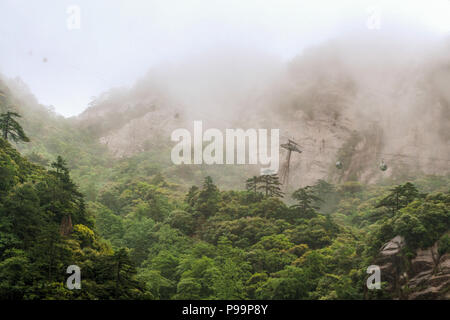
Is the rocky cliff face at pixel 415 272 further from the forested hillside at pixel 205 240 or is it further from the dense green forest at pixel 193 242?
the dense green forest at pixel 193 242

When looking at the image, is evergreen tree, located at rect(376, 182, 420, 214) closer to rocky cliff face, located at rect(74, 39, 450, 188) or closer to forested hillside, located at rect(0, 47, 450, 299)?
forested hillside, located at rect(0, 47, 450, 299)

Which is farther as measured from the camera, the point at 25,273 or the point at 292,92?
the point at 292,92

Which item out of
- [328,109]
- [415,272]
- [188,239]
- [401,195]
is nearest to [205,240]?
[188,239]

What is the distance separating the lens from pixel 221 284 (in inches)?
1303

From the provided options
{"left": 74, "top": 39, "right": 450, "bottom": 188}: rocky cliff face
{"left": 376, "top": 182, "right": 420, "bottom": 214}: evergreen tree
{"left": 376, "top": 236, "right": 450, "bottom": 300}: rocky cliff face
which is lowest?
{"left": 376, "top": 236, "right": 450, "bottom": 300}: rocky cliff face

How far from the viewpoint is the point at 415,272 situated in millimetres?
30438

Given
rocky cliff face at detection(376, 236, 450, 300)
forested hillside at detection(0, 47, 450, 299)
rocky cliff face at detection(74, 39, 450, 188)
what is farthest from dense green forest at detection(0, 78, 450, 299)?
rocky cliff face at detection(74, 39, 450, 188)

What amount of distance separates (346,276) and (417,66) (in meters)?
61.1

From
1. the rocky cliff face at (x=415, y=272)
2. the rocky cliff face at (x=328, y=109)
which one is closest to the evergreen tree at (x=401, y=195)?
the rocky cliff face at (x=415, y=272)

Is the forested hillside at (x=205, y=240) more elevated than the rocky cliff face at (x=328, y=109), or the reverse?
the rocky cliff face at (x=328, y=109)

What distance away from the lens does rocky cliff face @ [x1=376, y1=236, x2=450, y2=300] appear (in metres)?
29.2

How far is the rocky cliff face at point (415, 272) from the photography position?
29.2 m

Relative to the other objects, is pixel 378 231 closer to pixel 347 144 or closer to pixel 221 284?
pixel 221 284
